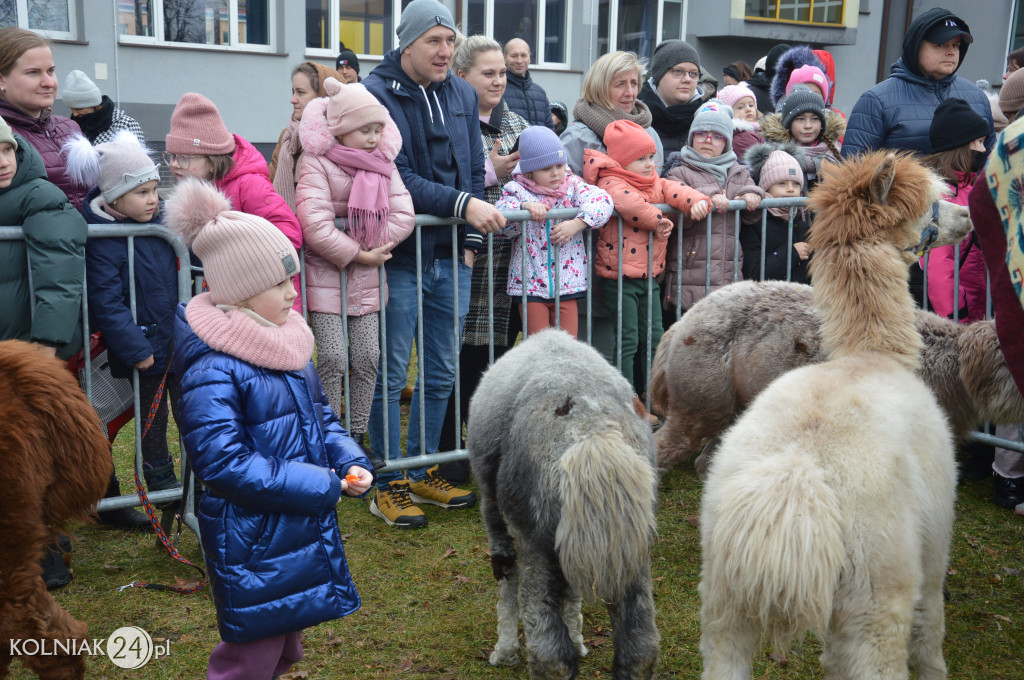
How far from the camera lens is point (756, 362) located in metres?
4.39

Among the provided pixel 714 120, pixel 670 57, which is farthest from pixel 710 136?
pixel 670 57

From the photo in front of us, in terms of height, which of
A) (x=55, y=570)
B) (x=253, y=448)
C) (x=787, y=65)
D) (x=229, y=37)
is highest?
(x=229, y=37)

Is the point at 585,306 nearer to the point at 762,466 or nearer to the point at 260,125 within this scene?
the point at 762,466

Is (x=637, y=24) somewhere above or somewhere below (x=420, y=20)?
above

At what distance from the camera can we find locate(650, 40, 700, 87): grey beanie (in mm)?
7016

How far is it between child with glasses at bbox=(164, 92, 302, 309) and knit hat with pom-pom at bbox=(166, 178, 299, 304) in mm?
1533

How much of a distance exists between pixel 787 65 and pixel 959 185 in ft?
16.8

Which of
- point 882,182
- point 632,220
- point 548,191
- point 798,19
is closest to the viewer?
point 882,182

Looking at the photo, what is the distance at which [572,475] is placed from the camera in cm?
280

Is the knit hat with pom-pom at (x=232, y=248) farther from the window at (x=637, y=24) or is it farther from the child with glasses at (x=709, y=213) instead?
the window at (x=637, y=24)

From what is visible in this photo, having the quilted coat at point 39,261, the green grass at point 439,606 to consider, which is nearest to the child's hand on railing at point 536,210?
the green grass at point 439,606

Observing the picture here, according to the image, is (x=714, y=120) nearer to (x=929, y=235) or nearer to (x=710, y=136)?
(x=710, y=136)

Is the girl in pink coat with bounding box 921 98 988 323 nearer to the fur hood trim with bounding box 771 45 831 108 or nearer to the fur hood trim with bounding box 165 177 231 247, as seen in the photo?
the fur hood trim with bounding box 165 177 231 247

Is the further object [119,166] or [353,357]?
[353,357]
